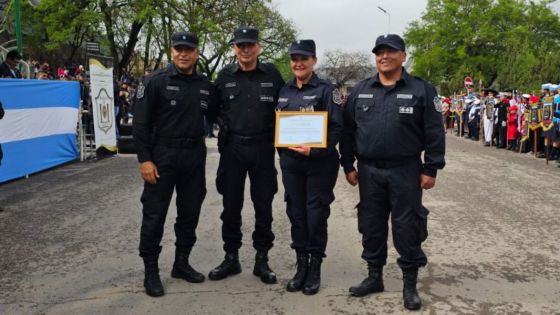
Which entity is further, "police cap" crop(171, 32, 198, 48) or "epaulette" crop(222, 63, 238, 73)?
"epaulette" crop(222, 63, 238, 73)

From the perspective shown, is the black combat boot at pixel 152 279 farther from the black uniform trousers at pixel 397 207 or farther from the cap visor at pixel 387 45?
the cap visor at pixel 387 45

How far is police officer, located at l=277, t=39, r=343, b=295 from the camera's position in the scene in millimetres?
3799

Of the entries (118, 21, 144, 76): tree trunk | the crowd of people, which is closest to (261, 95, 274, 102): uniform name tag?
the crowd of people

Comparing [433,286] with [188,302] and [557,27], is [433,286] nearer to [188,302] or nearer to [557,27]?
[188,302]

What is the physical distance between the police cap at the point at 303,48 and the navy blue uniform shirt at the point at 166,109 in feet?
2.60

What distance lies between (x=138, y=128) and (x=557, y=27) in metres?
52.7

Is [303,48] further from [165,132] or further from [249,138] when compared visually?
[165,132]

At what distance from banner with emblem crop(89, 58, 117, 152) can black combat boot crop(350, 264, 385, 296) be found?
8.27 m

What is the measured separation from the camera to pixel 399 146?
11.7ft

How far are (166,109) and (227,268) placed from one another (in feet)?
4.51

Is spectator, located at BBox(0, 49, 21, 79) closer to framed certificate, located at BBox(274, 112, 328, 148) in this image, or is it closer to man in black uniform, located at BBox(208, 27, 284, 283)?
man in black uniform, located at BBox(208, 27, 284, 283)

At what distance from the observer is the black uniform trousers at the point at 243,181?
403 cm

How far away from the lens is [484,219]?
20.5 ft

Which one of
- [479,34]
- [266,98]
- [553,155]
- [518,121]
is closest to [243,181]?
[266,98]
